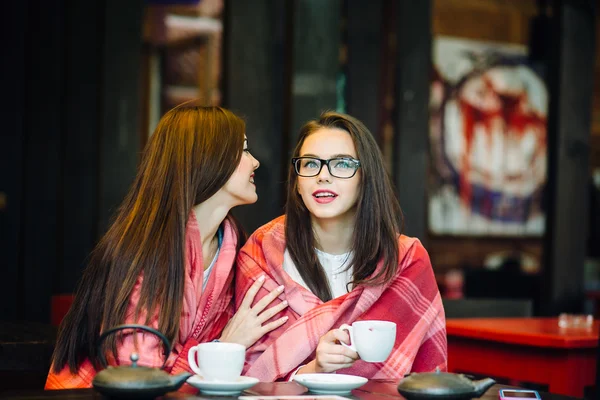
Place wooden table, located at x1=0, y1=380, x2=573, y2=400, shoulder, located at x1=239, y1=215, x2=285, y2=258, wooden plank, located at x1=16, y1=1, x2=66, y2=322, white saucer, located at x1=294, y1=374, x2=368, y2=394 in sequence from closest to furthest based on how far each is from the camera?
wooden table, located at x1=0, y1=380, x2=573, y2=400
white saucer, located at x1=294, y1=374, x2=368, y2=394
shoulder, located at x1=239, y1=215, x2=285, y2=258
wooden plank, located at x1=16, y1=1, x2=66, y2=322

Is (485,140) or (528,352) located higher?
(485,140)

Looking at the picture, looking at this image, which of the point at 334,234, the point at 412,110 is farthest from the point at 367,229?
the point at 412,110

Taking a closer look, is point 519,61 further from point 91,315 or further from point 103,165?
point 91,315

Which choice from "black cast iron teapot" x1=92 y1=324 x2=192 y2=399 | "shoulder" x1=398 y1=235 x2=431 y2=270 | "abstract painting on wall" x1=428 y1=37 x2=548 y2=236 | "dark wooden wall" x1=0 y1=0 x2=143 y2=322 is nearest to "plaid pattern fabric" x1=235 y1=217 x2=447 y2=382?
"shoulder" x1=398 y1=235 x2=431 y2=270

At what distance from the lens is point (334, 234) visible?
2693 millimetres

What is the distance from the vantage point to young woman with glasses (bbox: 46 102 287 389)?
2.27 metres

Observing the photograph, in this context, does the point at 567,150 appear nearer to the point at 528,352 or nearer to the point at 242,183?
the point at 528,352

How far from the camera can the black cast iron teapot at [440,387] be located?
1.63 metres

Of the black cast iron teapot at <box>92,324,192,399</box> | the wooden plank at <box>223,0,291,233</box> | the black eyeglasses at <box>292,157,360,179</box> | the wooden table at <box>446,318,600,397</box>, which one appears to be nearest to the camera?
the black cast iron teapot at <box>92,324,192,399</box>

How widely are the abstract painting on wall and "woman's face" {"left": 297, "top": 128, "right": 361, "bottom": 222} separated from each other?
6.63m

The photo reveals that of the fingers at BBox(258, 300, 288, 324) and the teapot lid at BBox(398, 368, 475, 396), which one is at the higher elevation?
the teapot lid at BBox(398, 368, 475, 396)

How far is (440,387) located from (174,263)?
919 mm

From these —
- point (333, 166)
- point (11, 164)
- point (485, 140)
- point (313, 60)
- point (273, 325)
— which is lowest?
point (273, 325)

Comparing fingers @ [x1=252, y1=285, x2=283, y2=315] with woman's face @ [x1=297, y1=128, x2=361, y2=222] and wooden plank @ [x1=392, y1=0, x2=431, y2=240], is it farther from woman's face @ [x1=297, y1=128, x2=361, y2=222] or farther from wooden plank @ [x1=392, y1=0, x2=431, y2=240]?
wooden plank @ [x1=392, y1=0, x2=431, y2=240]
